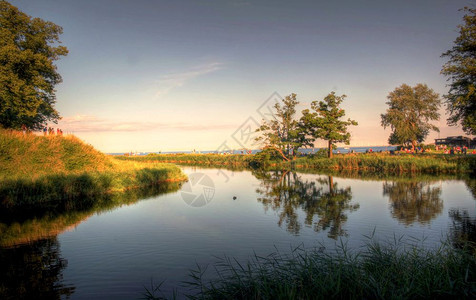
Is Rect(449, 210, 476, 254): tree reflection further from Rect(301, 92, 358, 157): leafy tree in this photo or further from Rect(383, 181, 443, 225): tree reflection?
Rect(301, 92, 358, 157): leafy tree

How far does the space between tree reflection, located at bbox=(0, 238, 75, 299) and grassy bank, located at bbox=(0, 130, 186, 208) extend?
9.15m

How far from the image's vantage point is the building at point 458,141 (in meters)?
63.5

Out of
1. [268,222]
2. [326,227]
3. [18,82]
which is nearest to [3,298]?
[268,222]

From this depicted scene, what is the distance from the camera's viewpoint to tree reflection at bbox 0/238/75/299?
727 centimetres

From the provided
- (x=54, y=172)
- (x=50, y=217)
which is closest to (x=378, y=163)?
(x=54, y=172)

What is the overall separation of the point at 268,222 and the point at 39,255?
32.2ft

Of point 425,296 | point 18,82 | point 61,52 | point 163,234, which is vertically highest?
point 61,52

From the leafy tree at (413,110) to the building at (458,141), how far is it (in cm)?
671

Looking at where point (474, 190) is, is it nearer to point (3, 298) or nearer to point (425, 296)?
point (425, 296)

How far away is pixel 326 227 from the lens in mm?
13141

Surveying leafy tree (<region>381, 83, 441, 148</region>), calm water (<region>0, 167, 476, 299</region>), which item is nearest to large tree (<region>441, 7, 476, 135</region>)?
calm water (<region>0, 167, 476, 299</region>)

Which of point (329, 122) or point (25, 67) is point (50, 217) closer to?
point (25, 67)

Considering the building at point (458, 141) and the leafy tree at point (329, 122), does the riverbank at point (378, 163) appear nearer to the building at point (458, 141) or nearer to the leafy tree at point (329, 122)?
the leafy tree at point (329, 122)

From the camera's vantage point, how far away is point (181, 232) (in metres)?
13.1
